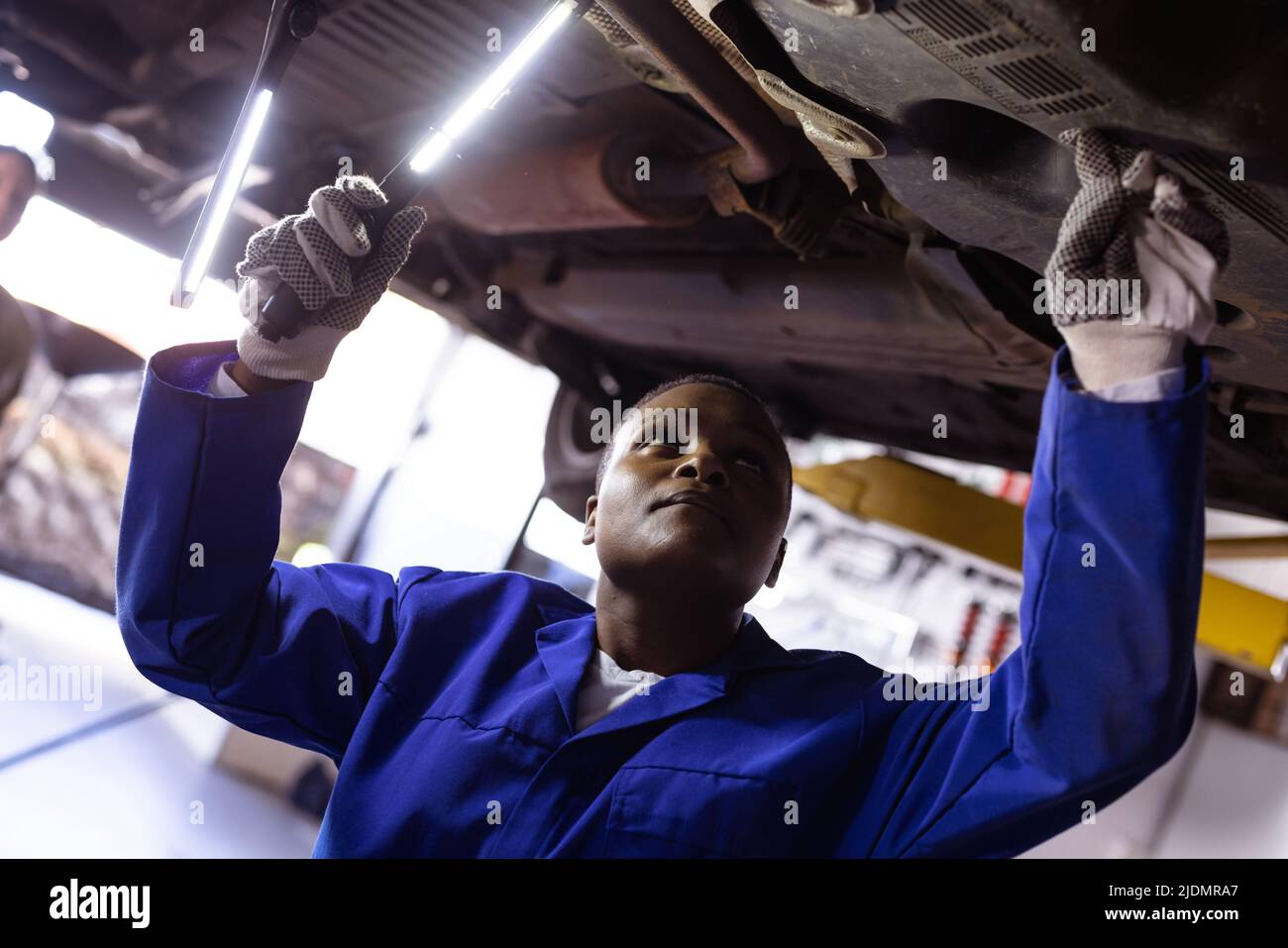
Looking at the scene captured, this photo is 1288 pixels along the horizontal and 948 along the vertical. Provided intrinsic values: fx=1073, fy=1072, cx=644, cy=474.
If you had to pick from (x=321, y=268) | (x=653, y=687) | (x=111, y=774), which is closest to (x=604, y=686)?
(x=653, y=687)

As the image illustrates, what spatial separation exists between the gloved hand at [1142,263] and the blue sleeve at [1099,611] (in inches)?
1.7

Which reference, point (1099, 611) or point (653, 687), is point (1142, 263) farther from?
point (653, 687)

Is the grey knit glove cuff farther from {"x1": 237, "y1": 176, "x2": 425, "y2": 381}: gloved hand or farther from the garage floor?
the garage floor

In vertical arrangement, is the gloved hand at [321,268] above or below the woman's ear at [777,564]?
above

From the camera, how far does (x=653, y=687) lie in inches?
56.1

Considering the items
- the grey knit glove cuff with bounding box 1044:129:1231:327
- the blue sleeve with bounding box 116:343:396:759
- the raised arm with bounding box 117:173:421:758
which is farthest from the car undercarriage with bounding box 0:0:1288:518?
the blue sleeve with bounding box 116:343:396:759

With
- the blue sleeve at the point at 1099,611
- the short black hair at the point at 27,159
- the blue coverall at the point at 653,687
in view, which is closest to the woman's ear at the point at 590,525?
the blue coverall at the point at 653,687

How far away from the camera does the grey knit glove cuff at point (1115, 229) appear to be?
0.98 m

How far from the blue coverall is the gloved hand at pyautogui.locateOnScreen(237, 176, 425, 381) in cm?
6

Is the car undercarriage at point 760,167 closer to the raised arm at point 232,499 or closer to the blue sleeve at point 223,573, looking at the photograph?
the raised arm at point 232,499

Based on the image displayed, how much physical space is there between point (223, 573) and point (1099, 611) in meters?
1.05

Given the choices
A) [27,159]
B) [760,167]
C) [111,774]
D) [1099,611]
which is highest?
[27,159]

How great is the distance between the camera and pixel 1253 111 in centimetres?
98
